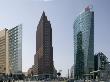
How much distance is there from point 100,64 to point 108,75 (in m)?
50.7

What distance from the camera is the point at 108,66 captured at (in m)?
134

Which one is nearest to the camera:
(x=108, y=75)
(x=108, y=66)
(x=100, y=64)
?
(x=108, y=75)

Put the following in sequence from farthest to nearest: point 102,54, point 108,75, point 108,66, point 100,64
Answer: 1. point 102,54
2. point 100,64
3. point 108,66
4. point 108,75

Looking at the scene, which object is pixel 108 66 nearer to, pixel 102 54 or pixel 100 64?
pixel 100 64

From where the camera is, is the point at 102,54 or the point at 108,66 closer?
the point at 108,66

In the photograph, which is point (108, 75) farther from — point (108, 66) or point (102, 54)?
point (102, 54)

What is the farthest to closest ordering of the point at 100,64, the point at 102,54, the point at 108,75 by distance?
the point at 102,54, the point at 100,64, the point at 108,75

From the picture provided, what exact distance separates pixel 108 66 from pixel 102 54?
66.7m

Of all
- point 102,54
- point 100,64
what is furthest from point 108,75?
point 102,54

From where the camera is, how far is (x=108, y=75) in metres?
110

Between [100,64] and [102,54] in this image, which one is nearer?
[100,64]

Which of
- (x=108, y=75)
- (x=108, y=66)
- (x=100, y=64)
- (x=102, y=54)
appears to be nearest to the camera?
(x=108, y=75)

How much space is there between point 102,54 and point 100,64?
40316 mm

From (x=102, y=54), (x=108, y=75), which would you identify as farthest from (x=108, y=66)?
(x=102, y=54)
